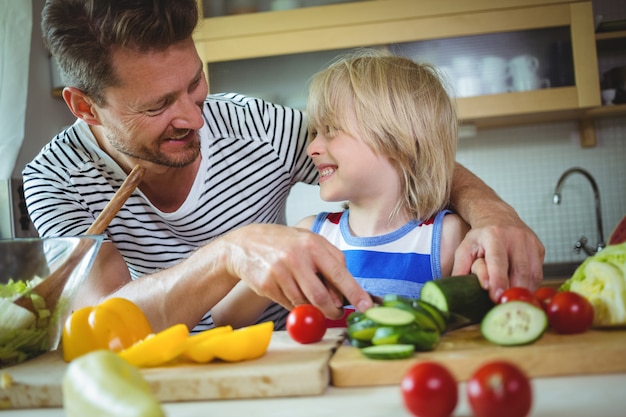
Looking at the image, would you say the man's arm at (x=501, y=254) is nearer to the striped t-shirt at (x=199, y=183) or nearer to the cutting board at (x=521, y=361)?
the cutting board at (x=521, y=361)

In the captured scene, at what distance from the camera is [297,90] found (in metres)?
3.30

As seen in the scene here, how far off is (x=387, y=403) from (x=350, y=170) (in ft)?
2.71

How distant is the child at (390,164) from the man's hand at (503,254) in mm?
303

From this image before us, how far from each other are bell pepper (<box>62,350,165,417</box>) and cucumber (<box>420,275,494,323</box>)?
47cm

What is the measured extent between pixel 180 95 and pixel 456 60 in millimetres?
2089

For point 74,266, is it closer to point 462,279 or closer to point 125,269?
point 125,269

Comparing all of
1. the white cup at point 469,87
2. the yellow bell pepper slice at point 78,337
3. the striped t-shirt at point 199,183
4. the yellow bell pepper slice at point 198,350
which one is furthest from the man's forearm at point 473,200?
the white cup at point 469,87

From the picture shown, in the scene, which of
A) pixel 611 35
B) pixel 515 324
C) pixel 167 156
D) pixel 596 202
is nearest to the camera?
pixel 515 324

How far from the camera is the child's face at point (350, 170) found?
149 centimetres

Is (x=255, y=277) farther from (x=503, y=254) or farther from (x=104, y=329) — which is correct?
(x=503, y=254)

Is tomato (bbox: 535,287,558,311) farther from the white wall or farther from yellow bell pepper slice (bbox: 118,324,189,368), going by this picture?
the white wall

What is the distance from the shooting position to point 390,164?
154 cm

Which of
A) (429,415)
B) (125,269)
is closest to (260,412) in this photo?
(429,415)

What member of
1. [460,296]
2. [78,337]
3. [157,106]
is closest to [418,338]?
[460,296]
